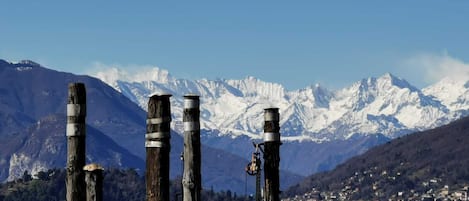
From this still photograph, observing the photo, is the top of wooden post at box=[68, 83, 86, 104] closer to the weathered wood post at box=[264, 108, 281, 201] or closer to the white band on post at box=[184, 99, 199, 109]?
the white band on post at box=[184, 99, 199, 109]

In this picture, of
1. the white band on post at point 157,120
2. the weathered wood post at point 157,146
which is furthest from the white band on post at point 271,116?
the white band on post at point 157,120

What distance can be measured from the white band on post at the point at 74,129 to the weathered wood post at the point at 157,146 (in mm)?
1948

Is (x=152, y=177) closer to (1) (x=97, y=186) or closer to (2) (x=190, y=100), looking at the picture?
(1) (x=97, y=186)

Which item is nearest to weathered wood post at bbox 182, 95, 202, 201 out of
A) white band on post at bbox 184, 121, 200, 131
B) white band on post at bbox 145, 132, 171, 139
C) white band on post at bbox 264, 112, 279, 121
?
white band on post at bbox 184, 121, 200, 131

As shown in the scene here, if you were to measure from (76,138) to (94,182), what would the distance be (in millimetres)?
1365

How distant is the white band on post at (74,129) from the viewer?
2219 centimetres

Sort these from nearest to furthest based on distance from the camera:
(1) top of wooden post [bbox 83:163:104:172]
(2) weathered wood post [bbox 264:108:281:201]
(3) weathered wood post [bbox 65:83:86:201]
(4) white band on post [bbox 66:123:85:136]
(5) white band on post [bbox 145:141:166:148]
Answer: (5) white band on post [bbox 145:141:166:148]
(1) top of wooden post [bbox 83:163:104:172]
(3) weathered wood post [bbox 65:83:86:201]
(4) white band on post [bbox 66:123:85:136]
(2) weathered wood post [bbox 264:108:281:201]

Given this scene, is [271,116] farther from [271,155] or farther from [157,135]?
[157,135]

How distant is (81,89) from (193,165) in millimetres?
2513

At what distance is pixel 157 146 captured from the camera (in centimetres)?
2075

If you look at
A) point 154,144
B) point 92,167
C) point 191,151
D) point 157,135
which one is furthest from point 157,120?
point 191,151

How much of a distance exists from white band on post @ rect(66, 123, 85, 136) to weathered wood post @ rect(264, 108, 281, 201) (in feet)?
13.2

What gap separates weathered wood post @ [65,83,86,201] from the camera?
22.1m

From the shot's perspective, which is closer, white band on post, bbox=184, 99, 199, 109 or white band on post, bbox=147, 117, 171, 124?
white band on post, bbox=147, 117, 171, 124
